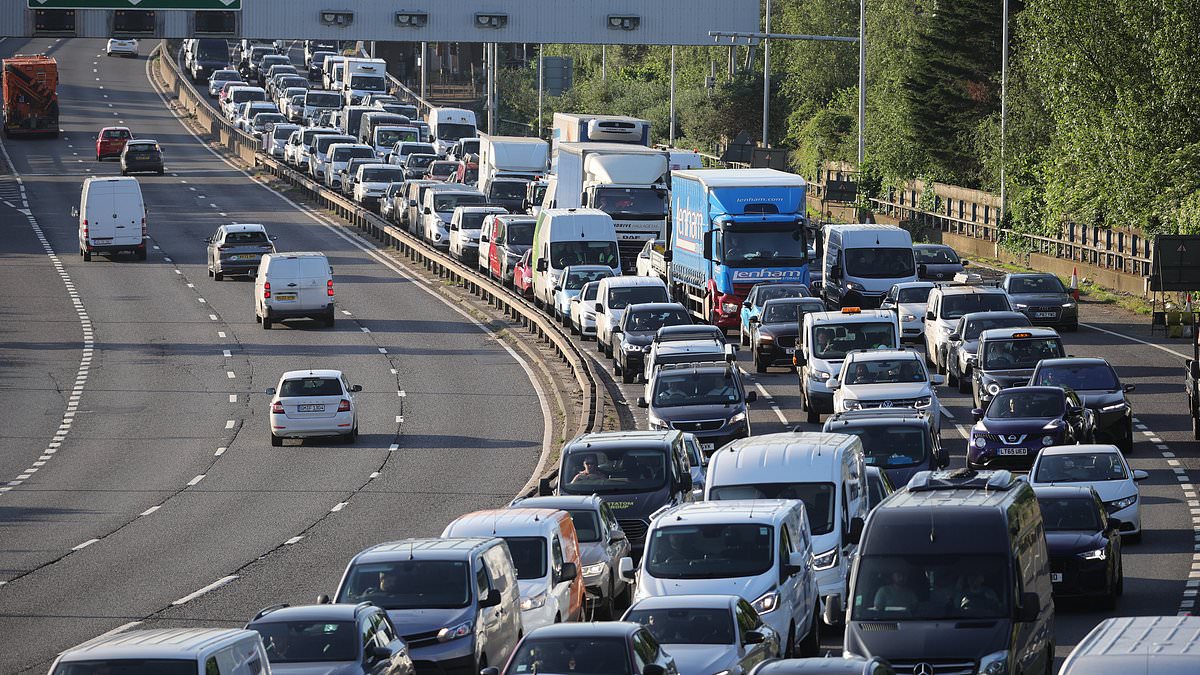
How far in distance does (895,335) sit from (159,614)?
18.1 m

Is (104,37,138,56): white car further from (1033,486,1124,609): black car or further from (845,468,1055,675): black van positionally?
(845,468,1055,675): black van

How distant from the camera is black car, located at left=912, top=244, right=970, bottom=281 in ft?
194

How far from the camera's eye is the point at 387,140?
9125cm

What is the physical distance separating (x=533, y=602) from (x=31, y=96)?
86.2 meters

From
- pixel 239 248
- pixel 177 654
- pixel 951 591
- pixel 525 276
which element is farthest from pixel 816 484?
pixel 239 248

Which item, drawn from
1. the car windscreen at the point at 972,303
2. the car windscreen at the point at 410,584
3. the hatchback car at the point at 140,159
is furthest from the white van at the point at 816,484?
the hatchback car at the point at 140,159

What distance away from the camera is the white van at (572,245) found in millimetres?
51688

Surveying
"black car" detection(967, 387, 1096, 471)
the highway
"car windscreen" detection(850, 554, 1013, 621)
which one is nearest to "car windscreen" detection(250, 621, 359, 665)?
A: "car windscreen" detection(850, 554, 1013, 621)

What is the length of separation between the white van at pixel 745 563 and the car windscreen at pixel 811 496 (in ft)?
5.27

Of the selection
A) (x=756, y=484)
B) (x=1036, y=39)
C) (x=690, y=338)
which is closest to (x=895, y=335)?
(x=690, y=338)

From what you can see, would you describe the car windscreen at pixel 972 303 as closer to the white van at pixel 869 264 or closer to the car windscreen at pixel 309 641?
the white van at pixel 869 264

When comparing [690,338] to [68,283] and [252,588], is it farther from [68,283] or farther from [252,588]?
[68,283]

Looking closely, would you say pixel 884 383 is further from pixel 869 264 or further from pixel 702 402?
pixel 869 264

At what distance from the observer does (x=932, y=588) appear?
18.8 meters
